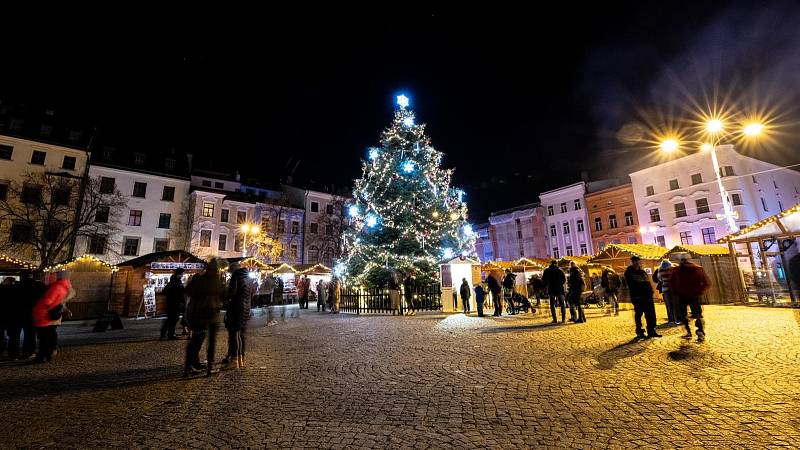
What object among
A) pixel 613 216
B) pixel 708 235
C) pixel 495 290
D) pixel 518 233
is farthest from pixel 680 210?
pixel 495 290

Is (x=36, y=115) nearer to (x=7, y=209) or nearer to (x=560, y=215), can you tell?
(x=7, y=209)

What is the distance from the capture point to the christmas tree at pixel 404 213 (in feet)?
63.5

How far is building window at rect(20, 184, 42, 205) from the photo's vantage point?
29.5 m

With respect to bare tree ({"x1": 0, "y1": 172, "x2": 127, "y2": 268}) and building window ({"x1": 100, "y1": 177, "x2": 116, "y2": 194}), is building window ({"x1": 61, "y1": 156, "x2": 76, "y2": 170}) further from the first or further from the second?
building window ({"x1": 100, "y1": 177, "x2": 116, "y2": 194})

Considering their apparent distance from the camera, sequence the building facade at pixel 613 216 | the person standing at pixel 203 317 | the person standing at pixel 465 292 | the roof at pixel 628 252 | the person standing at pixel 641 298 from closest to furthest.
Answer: the person standing at pixel 203 317
the person standing at pixel 641 298
the person standing at pixel 465 292
the roof at pixel 628 252
the building facade at pixel 613 216

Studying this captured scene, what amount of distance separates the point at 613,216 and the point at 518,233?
41.5 feet

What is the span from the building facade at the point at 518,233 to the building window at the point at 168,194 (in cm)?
4273

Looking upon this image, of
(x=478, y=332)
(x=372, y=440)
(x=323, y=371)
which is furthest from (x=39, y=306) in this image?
(x=478, y=332)

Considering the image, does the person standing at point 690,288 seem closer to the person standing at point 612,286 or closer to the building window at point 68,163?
the person standing at point 612,286

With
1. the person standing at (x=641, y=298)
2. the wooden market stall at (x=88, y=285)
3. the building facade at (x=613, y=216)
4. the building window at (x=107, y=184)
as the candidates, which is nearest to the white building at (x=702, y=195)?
the building facade at (x=613, y=216)

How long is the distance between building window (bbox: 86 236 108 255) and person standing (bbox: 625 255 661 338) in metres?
39.9

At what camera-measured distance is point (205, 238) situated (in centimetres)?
3731

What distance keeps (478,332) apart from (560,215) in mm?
42880

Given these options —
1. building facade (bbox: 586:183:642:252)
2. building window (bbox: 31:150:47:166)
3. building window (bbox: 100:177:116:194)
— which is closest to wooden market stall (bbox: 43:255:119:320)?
building window (bbox: 100:177:116:194)
